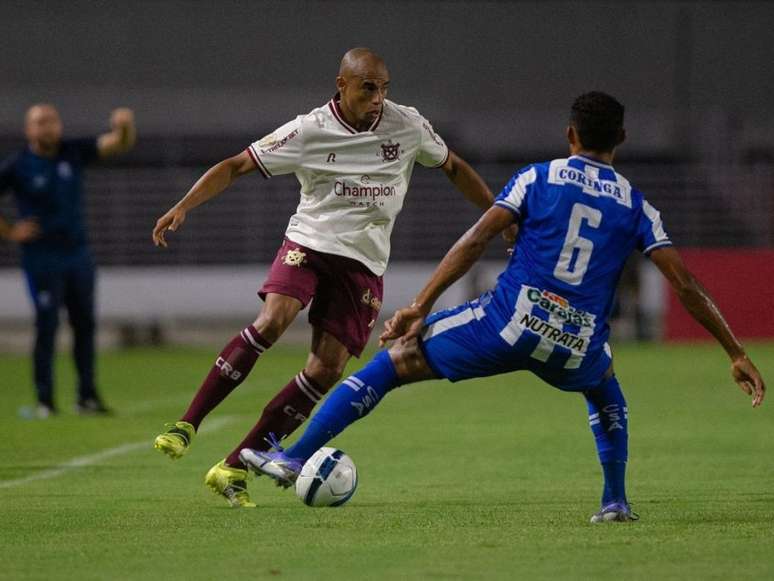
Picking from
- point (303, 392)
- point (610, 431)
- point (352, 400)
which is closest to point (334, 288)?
point (303, 392)

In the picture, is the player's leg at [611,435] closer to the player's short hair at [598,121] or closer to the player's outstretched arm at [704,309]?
the player's outstretched arm at [704,309]

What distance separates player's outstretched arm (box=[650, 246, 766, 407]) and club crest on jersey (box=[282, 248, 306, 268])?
6.02 ft

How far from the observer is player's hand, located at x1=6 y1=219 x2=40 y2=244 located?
39.9 feet

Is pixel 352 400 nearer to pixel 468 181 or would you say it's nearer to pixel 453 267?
pixel 453 267

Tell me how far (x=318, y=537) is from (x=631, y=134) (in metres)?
21.6

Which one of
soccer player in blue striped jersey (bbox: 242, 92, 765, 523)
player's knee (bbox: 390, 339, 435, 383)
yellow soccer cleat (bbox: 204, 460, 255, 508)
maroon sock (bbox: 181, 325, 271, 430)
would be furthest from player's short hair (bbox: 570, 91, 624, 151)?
yellow soccer cleat (bbox: 204, 460, 255, 508)

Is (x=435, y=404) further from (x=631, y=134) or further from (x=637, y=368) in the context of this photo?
(x=631, y=134)

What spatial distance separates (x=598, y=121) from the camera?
6238mm

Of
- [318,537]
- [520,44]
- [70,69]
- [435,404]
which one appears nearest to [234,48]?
[70,69]

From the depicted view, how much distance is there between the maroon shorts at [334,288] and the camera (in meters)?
7.30

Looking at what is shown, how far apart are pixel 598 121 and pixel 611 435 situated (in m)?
1.36

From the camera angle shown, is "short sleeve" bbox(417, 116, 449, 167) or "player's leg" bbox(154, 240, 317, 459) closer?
"player's leg" bbox(154, 240, 317, 459)

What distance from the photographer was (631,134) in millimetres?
26781

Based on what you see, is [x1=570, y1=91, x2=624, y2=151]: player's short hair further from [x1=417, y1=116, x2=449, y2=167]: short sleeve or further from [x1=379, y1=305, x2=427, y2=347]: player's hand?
[x1=417, y1=116, x2=449, y2=167]: short sleeve
